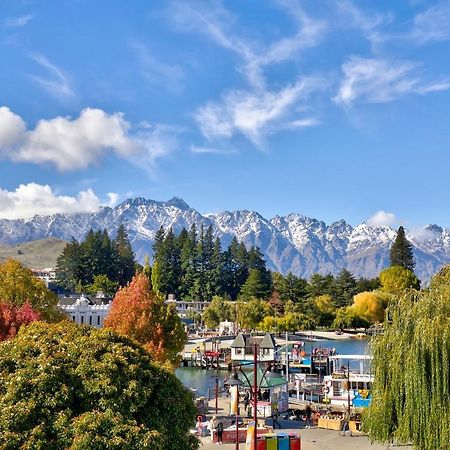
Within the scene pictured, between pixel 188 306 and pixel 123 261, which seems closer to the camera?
pixel 188 306

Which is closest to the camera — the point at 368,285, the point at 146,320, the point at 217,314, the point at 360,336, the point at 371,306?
the point at 146,320

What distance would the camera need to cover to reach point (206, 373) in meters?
62.0

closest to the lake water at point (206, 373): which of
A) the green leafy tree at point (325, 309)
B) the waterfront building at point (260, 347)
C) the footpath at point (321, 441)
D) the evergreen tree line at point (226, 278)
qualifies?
the waterfront building at point (260, 347)

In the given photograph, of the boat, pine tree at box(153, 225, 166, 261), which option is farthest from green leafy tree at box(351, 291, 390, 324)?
pine tree at box(153, 225, 166, 261)

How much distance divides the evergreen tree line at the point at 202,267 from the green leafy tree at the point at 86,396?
103m

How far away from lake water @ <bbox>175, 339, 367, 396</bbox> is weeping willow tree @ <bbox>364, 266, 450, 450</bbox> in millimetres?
22422

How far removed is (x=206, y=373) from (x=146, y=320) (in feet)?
104

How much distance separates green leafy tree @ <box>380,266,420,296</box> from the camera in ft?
380

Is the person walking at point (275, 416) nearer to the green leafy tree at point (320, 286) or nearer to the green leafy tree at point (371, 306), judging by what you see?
the green leafy tree at point (371, 306)

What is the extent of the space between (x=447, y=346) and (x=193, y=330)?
8763cm

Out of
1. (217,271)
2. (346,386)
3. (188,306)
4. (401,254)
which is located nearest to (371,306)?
(401,254)

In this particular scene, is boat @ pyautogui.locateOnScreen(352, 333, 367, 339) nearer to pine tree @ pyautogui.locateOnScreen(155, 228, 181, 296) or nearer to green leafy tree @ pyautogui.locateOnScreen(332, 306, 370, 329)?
green leafy tree @ pyautogui.locateOnScreen(332, 306, 370, 329)

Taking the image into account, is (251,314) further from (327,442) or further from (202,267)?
(327,442)

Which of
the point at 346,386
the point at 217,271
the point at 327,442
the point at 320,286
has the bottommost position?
the point at 327,442
